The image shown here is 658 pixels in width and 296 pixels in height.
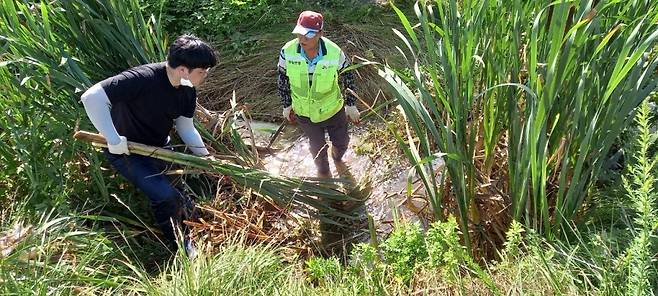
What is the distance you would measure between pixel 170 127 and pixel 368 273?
1290 millimetres

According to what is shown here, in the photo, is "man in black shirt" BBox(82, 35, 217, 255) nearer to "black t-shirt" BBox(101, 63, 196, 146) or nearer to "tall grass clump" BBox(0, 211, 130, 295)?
"black t-shirt" BBox(101, 63, 196, 146)

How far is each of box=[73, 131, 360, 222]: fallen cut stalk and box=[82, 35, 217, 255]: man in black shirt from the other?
0.30 ft

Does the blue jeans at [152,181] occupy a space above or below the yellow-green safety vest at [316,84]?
below

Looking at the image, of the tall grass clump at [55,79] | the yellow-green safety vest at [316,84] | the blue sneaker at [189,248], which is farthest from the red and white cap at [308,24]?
the blue sneaker at [189,248]

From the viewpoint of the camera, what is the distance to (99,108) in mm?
2371

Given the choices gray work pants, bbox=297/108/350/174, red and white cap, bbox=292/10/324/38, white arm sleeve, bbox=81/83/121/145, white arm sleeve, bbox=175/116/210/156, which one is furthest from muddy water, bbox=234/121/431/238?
white arm sleeve, bbox=81/83/121/145

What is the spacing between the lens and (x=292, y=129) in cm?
385

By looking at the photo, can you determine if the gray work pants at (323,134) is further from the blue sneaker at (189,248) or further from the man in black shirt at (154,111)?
the blue sneaker at (189,248)

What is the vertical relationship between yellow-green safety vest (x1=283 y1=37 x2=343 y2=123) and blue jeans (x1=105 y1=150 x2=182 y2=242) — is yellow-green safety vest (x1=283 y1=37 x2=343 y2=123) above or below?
above

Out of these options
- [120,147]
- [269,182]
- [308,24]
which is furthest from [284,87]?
[120,147]

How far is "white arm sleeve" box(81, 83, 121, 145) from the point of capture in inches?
→ 92.8

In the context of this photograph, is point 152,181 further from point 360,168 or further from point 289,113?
point 360,168

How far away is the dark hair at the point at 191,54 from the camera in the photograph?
2.36 m

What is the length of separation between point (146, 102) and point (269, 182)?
2.04ft
